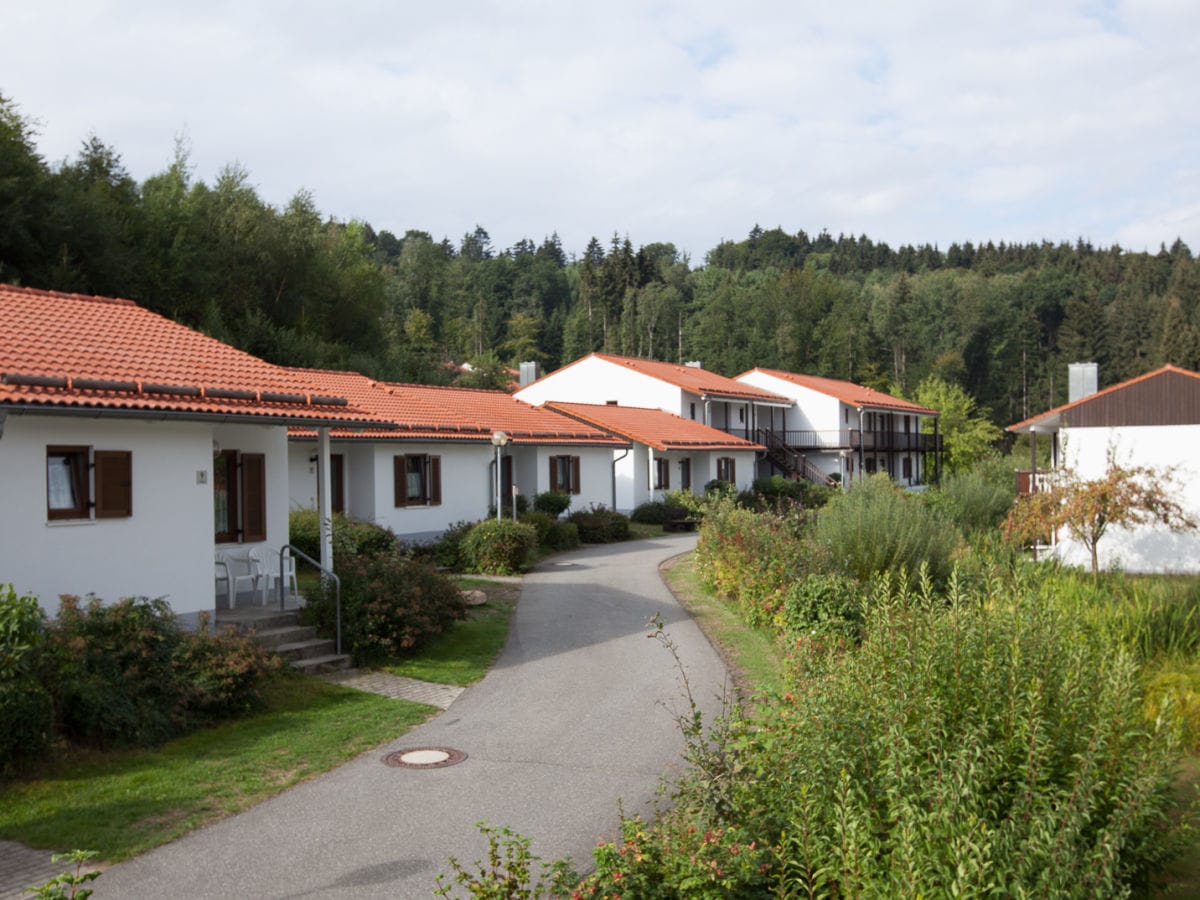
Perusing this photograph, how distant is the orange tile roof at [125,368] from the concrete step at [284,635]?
2.73 metres

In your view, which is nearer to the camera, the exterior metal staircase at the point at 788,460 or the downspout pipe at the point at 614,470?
the downspout pipe at the point at 614,470

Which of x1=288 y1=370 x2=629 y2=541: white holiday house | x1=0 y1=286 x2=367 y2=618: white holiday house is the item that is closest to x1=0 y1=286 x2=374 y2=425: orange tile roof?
x1=0 y1=286 x2=367 y2=618: white holiday house

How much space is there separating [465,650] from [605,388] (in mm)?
31872

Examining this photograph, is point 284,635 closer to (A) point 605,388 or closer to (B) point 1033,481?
(B) point 1033,481

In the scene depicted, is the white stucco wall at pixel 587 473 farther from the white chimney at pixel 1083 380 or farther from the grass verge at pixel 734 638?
the white chimney at pixel 1083 380

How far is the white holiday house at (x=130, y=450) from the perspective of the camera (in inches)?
416

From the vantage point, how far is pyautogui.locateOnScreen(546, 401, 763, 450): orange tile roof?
35281 mm

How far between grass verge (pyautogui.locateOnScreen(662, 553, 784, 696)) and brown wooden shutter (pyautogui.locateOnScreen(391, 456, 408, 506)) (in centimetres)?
690

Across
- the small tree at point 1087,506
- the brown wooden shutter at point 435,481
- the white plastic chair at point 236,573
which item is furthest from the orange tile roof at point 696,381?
the white plastic chair at point 236,573

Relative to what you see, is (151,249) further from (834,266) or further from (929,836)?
(834,266)

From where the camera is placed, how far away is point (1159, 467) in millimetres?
24484

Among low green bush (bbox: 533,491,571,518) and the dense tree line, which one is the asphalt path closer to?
low green bush (bbox: 533,491,571,518)

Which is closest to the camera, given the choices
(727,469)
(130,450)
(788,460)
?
(130,450)

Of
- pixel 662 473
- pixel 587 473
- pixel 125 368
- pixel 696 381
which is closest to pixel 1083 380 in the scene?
pixel 662 473
